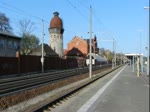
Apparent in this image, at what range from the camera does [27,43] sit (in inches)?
4043

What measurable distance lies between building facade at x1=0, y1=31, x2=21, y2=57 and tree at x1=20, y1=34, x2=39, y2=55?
23.5m

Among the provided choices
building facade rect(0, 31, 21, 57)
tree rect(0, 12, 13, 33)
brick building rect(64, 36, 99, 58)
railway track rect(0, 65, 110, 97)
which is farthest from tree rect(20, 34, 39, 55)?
railway track rect(0, 65, 110, 97)

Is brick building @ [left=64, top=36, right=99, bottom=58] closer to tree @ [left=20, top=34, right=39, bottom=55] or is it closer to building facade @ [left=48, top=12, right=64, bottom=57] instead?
building facade @ [left=48, top=12, right=64, bottom=57]

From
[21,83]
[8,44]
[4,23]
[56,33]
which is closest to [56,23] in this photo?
[56,33]

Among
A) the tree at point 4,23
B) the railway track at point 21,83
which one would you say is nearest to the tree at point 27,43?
the tree at point 4,23

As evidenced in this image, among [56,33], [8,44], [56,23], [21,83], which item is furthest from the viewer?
[56,33]

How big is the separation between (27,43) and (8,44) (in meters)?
35.0

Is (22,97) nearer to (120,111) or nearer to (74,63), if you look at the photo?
(120,111)

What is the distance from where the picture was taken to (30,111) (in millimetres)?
11672

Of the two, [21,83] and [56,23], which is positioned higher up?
[56,23]

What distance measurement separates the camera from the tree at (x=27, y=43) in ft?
323

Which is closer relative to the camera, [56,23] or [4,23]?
[4,23]

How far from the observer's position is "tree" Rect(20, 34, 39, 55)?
98.3 meters

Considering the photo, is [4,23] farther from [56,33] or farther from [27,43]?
[56,33]
